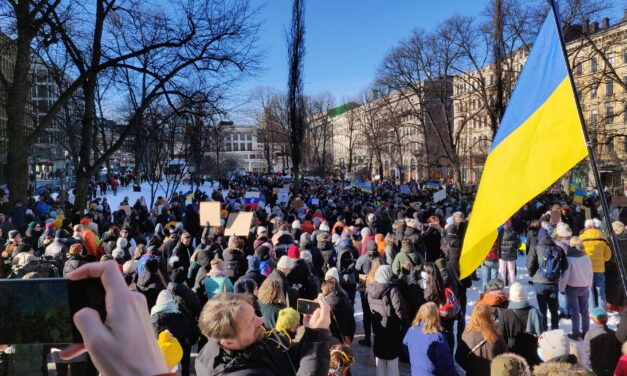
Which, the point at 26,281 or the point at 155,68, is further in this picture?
the point at 155,68

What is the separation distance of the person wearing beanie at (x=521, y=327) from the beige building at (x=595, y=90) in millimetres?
18099

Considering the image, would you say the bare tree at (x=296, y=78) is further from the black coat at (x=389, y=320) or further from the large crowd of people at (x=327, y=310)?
the black coat at (x=389, y=320)

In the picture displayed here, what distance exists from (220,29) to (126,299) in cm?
1600

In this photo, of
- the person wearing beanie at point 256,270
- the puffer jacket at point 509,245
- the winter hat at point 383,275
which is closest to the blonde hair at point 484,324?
Result: the winter hat at point 383,275

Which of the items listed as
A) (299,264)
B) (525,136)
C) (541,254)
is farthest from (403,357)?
(525,136)

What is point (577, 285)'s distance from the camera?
6.94 m

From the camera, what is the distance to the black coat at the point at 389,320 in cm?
551

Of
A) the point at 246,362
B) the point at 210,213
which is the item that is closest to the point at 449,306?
the point at 246,362

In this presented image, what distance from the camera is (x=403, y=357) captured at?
6484 millimetres

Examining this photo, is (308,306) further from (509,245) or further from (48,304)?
(509,245)

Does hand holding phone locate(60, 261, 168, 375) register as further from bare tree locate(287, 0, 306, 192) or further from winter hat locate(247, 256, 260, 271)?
bare tree locate(287, 0, 306, 192)

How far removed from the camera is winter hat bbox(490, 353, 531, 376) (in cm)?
338

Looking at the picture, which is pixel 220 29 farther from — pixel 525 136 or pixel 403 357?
pixel 525 136

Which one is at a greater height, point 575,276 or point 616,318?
point 575,276
